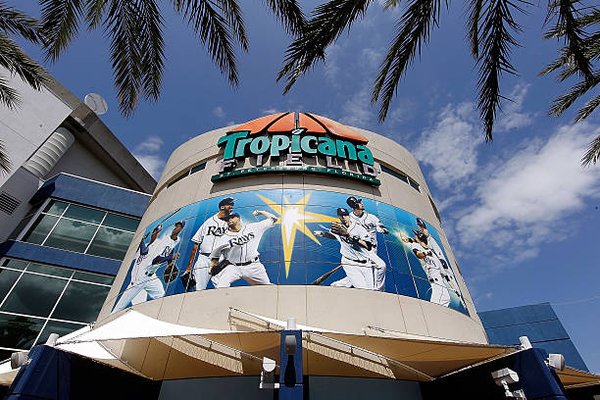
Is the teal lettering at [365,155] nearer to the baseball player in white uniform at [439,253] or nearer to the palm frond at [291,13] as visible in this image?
the baseball player in white uniform at [439,253]

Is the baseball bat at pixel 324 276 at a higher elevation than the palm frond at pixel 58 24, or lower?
lower

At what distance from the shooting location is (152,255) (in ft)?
39.2

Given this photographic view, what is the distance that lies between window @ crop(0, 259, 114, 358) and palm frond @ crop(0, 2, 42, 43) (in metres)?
11.1

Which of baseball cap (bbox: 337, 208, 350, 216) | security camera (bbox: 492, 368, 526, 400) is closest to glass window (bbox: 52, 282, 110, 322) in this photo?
baseball cap (bbox: 337, 208, 350, 216)

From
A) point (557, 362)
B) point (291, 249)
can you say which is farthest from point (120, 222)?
point (557, 362)

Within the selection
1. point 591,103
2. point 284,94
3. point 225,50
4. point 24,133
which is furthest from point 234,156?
point 24,133

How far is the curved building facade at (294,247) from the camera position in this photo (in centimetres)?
942

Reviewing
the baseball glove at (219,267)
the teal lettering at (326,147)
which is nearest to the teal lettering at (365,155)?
the teal lettering at (326,147)

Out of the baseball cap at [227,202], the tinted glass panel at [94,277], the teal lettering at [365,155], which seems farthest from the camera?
the tinted glass panel at [94,277]

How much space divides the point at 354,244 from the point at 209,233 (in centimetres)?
476

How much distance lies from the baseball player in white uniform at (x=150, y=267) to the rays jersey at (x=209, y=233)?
0.88 meters

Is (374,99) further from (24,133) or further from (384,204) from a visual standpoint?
(24,133)

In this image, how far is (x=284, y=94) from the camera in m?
5.66

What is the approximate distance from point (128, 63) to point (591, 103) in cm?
1318
